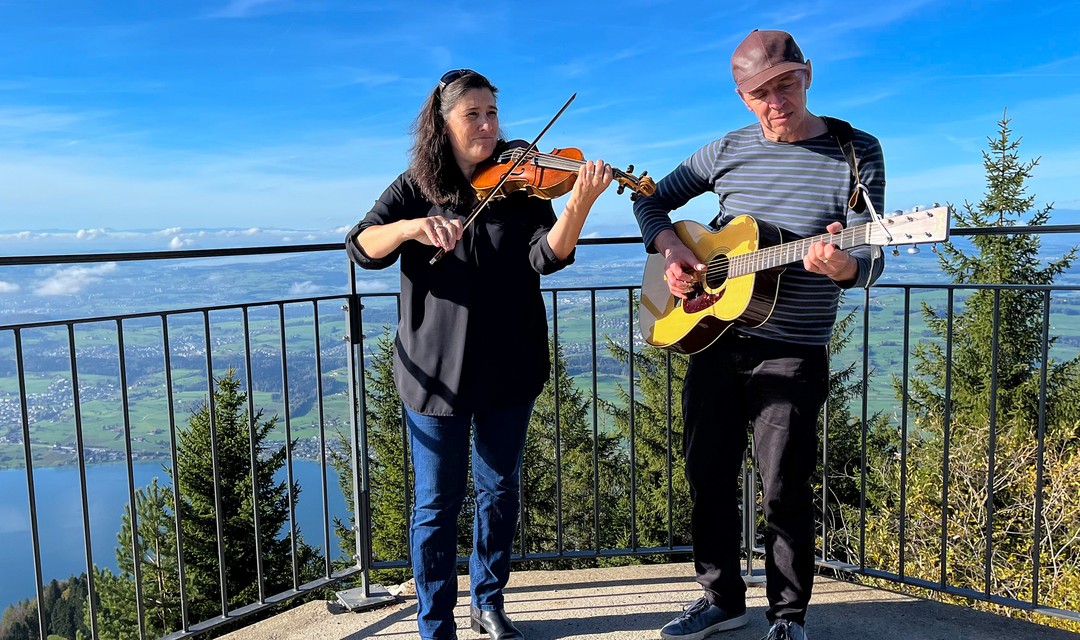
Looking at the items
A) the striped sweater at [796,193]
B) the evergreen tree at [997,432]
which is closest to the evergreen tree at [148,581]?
the evergreen tree at [997,432]

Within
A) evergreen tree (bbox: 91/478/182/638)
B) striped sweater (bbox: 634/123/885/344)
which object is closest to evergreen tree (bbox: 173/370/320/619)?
evergreen tree (bbox: 91/478/182/638)

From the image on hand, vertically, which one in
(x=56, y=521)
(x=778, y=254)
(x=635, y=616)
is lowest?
(x=56, y=521)

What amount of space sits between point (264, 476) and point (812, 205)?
89.7 feet

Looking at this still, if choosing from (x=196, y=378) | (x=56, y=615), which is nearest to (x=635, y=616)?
(x=56, y=615)

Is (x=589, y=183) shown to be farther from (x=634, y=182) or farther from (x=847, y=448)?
(x=847, y=448)

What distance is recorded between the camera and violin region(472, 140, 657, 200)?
6.89 feet

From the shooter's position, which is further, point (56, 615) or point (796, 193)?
point (56, 615)

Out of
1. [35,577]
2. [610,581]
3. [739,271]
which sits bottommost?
[610,581]

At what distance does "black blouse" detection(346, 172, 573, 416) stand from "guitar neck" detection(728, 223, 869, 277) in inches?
22.0

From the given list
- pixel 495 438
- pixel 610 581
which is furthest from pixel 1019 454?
pixel 495 438

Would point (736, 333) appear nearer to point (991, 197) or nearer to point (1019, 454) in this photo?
point (1019, 454)

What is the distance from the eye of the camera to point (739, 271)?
2162mm

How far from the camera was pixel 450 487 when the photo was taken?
2.18 meters

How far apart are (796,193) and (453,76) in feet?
3.22
